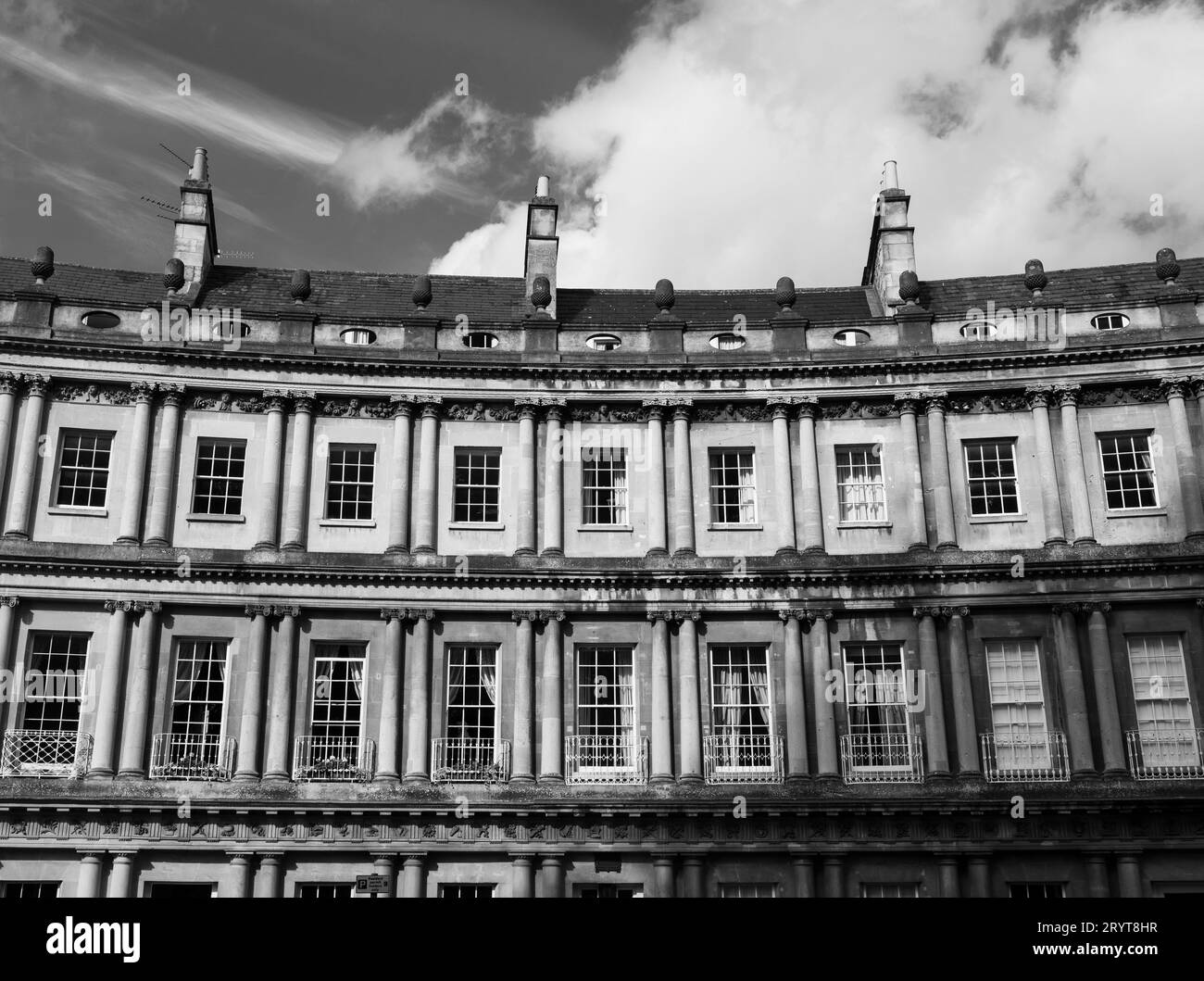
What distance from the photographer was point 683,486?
2903cm

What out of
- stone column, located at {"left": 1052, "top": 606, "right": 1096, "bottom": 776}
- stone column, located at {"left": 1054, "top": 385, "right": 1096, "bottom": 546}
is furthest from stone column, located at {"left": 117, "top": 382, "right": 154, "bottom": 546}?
stone column, located at {"left": 1054, "top": 385, "right": 1096, "bottom": 546}

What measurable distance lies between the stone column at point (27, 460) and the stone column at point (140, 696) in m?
3.06

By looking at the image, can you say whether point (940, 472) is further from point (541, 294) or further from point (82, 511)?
point (82, 511)

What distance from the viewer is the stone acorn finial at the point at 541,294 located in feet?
101

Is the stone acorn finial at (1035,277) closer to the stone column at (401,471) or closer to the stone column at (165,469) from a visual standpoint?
the stone column at (401,471)

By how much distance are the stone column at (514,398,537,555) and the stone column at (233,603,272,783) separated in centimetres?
544

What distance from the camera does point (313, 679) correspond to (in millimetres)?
27594

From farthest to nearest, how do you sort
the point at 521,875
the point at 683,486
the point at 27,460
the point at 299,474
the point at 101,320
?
the point at 101,320 → the point at 683,486 → the point at 299,474 → the point at 27,460 → the point at 521,875

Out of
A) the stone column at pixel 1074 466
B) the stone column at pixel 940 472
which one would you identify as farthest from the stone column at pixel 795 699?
the stone column at pixel 1074 466

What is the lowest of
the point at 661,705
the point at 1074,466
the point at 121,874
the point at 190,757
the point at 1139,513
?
the point at 121,874

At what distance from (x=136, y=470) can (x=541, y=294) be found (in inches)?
378

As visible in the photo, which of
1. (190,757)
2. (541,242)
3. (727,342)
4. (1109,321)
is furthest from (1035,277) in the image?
(190,757)

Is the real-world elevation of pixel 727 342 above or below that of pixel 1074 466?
above

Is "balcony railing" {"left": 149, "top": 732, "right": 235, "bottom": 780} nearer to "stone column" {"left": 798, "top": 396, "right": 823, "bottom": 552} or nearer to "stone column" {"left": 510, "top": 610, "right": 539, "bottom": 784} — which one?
"stone column" {"left": 510, "top": 610, "right": 539, "bottom": 784}
